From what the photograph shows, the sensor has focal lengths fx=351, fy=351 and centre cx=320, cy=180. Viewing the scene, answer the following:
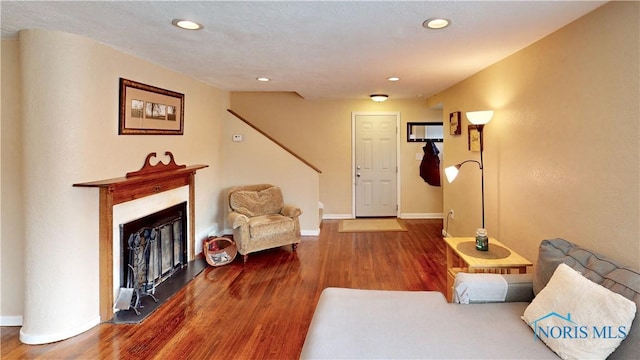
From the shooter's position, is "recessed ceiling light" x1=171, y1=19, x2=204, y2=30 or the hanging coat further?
the hanging coat

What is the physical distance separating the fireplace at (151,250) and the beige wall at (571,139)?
129 inches

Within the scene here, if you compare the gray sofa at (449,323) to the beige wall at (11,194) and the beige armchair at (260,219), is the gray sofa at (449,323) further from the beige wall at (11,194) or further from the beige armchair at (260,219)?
the beige wall at (11,194)

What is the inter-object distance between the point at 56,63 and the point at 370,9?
2.18 meters

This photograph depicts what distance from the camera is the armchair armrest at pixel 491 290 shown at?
2.08 meters

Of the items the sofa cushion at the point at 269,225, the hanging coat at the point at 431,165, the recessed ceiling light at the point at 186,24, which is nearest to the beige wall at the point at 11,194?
the recessed ceiling light at the point at 186,24

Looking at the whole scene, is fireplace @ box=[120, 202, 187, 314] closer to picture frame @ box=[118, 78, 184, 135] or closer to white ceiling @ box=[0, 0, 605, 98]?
picture frame @ box=[118, 78, 184, 135]

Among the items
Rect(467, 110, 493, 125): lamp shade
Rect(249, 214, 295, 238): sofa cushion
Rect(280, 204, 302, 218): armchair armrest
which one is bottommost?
Rect(249, 214, 295, 238): sofa cushion

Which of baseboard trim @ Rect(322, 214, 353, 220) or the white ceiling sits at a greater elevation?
the white ceiling

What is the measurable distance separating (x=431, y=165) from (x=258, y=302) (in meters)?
4.40

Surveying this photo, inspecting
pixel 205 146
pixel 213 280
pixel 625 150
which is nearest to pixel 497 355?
pixel 625 150

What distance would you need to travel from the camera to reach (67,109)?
249 cm

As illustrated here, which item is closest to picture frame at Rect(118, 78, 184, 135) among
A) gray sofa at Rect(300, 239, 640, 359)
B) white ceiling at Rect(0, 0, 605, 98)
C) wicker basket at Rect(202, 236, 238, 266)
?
white ceiling at Rect(0, 0, 605, 98)

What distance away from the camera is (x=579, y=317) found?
5.17 ft

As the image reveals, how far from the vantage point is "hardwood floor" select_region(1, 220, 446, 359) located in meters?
2.37
